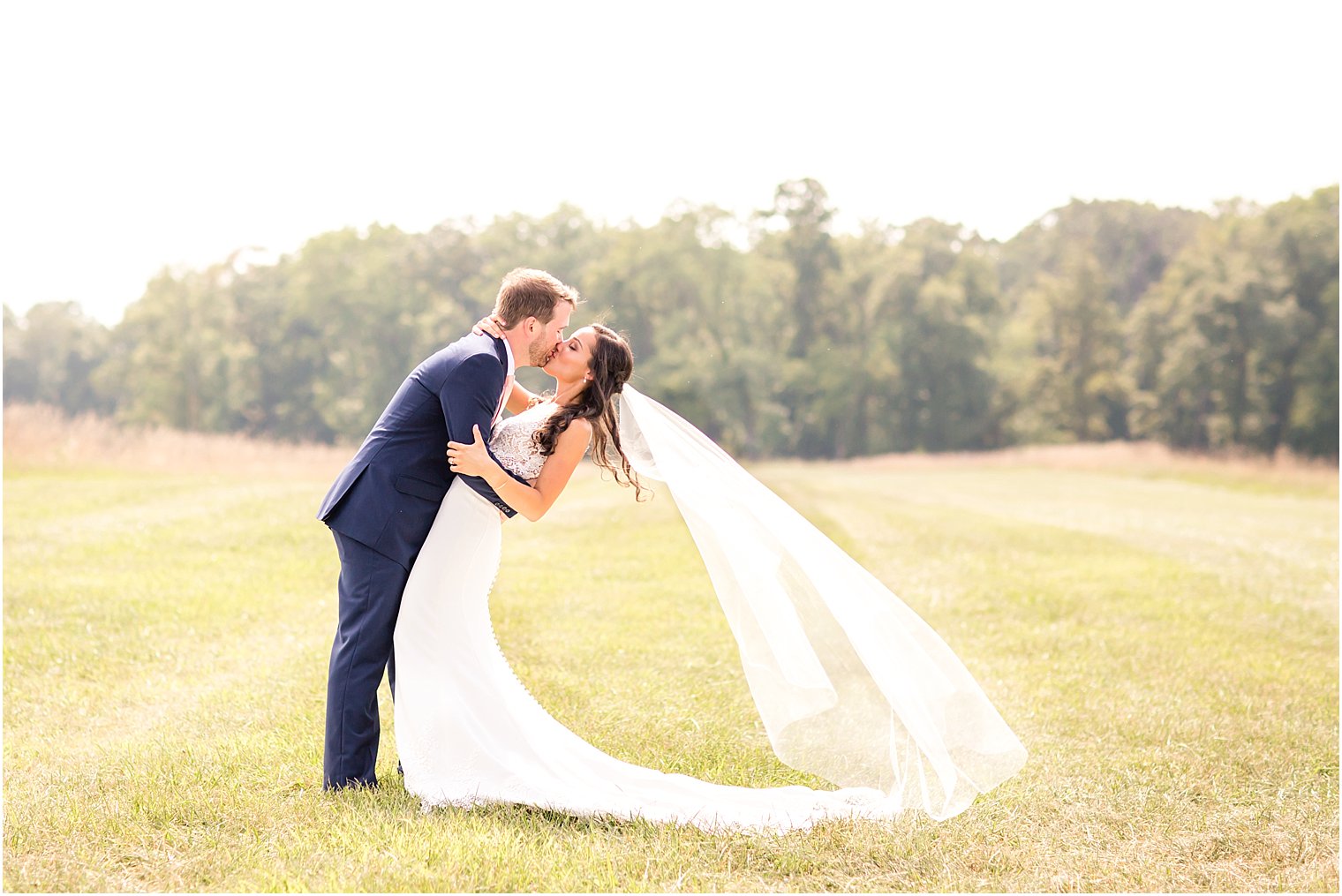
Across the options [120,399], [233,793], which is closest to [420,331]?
[120,399]

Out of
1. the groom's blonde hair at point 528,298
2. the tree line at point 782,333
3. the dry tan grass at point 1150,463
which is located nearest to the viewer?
the groom's blonde hair at point 528,298

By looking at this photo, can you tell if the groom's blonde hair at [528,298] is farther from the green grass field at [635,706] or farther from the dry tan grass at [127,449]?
the dry tan grass at [127,449]

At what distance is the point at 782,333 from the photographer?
7112 cm

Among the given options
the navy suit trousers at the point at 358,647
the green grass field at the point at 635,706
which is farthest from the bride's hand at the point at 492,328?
the green grass field at the point at 635,706

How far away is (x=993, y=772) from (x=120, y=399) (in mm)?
84067

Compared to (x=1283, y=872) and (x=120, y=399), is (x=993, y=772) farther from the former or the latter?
(x=120, y=399)

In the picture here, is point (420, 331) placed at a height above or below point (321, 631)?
above

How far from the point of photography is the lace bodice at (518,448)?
5035 mm

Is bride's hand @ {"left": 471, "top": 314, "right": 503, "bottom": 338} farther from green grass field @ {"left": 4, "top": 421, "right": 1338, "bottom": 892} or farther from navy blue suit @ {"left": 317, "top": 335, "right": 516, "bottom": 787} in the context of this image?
green grass field @ {"left": 4, "top": 421, "right": 1338, "bottom": 892}

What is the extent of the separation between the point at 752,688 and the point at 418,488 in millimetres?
1919

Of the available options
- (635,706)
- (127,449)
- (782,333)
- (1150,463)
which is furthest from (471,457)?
(782,333)

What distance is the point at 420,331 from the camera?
6394 cm

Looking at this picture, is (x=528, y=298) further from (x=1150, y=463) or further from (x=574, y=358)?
(x=1150, y=463)

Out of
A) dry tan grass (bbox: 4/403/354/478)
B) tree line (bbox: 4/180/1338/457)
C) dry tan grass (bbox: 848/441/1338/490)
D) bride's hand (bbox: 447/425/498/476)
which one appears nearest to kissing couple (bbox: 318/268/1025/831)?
bride's hand (bbox: 447/425/498/476)
